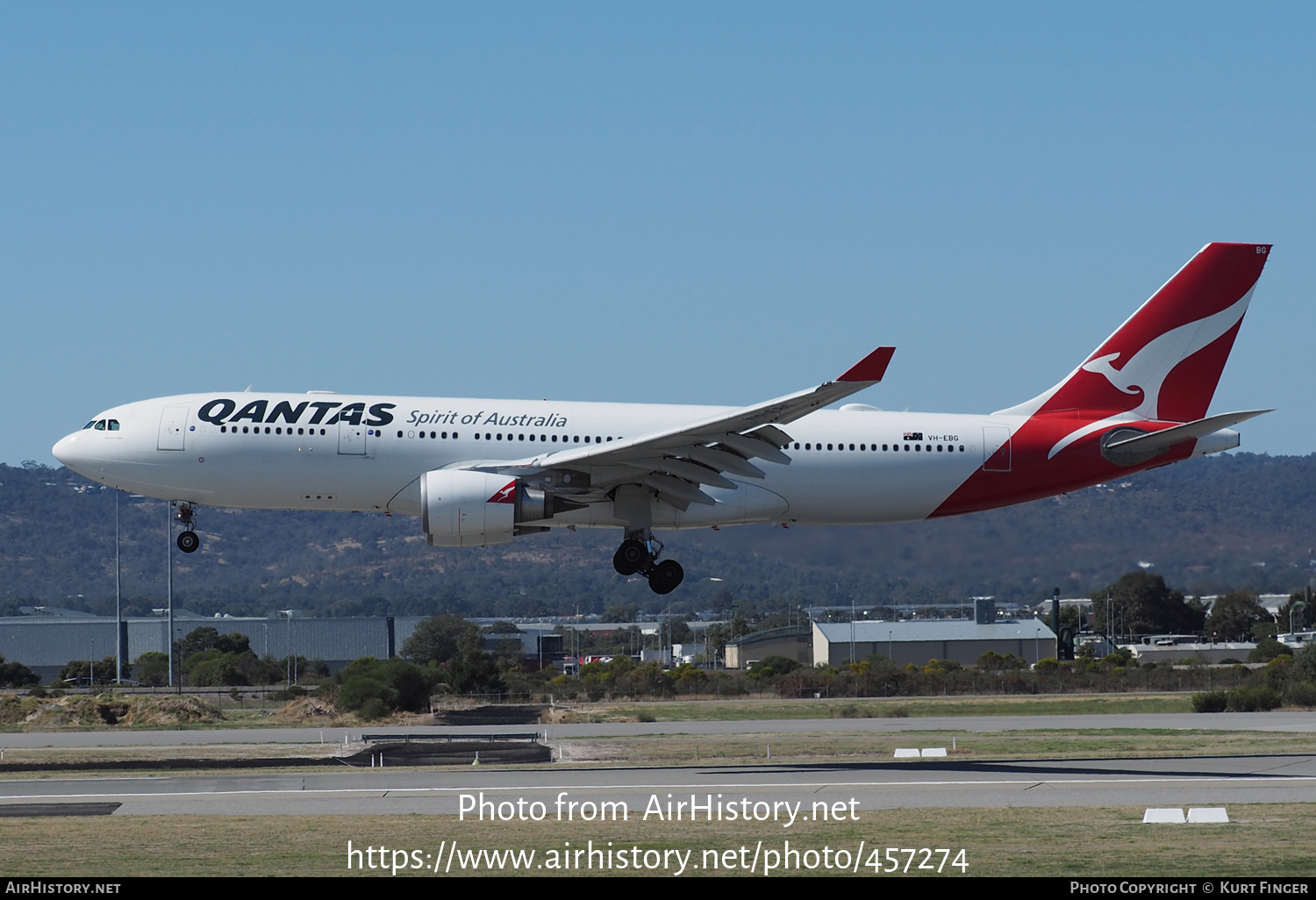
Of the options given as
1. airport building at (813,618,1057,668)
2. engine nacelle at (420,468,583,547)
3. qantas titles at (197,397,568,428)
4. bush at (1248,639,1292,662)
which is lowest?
bush at (1248,639,1292,662)

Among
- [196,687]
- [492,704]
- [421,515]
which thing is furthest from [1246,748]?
[196,687]

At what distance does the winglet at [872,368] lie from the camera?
2623cm

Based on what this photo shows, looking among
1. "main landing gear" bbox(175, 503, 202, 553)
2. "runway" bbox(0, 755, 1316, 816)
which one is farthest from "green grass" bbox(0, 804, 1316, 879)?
"main landing gear" bbox(175, 503, 202, 553)

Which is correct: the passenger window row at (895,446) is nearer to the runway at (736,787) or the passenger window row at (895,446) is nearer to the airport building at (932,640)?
the runway at (736,787)

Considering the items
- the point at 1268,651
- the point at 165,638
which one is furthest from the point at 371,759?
the point at 165,638

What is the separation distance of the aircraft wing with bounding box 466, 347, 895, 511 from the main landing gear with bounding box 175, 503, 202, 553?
7147mm

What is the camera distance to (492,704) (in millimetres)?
56219

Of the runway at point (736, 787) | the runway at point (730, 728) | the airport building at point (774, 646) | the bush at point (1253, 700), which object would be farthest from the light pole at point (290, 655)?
the bush at point (1253, 700)

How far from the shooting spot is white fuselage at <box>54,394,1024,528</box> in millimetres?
31047

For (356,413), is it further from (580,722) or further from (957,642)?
(957,642)

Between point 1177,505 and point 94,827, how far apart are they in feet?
104

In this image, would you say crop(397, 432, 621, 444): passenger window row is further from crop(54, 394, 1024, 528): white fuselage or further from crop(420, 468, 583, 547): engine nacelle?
crop(420, 468, 583, 547): engine nacelle

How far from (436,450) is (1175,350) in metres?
17.6

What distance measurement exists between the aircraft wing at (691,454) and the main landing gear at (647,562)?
3.63 feet
